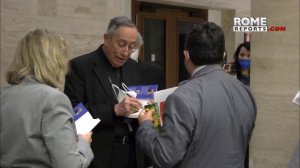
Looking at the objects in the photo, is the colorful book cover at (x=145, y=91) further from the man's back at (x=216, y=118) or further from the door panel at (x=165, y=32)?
the door panel at (x=165, y=32)

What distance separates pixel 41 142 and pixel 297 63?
1.34 metres

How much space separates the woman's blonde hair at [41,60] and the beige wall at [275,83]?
1140 millimetres

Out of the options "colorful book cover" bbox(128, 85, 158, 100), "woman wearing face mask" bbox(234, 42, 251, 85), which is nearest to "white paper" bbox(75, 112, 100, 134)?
"colorful book cover" bbox(128, 85, 158, 100)

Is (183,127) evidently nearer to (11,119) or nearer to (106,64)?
(11,119)

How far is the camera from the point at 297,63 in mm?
2076

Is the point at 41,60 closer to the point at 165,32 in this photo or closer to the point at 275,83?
the point at 275,83

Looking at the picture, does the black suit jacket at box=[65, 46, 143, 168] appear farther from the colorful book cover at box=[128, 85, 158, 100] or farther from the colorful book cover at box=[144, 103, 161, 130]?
the colorful book cover at box=[144, 103, 161, 130]

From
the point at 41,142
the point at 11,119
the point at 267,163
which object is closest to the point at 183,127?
the point at 41,142

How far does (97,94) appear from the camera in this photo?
246 centimetres

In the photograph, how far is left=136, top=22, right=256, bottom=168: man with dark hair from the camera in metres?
1.65

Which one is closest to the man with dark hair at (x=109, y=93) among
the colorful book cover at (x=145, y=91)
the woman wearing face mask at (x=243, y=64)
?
the colorful book cover at (x=145, y=91)

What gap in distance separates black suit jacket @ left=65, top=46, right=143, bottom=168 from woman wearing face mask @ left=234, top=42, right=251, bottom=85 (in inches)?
51.3

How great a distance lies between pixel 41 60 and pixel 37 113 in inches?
9.0

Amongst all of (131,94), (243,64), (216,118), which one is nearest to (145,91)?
(131,94)
